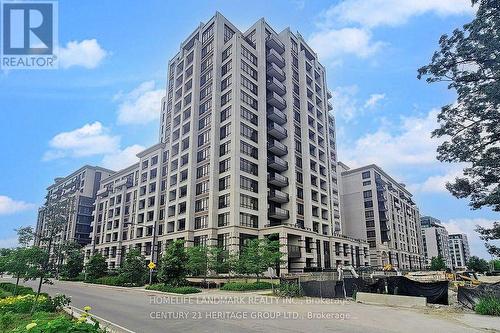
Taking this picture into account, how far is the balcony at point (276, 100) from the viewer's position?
194ft

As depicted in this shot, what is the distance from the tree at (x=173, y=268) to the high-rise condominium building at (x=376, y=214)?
57.7 metres

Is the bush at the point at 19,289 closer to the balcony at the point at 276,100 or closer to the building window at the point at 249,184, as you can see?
the building window at the point at 249,184

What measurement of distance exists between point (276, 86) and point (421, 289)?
145 feet

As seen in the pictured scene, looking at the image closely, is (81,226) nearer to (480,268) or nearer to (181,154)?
(181,154)

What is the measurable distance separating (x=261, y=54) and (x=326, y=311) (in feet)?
163

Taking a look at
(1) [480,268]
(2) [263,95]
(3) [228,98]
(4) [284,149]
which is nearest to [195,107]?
(3) [228,98]

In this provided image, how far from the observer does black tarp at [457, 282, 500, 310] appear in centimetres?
1973

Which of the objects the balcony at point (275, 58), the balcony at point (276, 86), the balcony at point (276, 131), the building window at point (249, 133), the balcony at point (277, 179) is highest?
the balcony at point (275, 58)

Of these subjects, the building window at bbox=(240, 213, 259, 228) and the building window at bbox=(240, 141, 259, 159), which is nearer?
the building window at bbox=(240, 213, 259, 228)

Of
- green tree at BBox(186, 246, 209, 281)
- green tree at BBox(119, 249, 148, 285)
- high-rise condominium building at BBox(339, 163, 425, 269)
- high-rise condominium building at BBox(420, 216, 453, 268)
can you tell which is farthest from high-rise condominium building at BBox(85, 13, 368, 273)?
high-rise condominium building at BBox(420, 216, 453, 268)

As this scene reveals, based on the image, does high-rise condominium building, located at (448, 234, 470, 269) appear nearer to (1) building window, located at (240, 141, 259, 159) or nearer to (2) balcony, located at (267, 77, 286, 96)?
(2) balcony, located at (267, 77, 286, 96)

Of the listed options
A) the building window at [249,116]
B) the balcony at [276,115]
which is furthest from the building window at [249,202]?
the balcony at [276,115]

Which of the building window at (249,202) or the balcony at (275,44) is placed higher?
the balcony at (275,44)

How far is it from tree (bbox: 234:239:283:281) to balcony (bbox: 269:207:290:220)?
12.8m
